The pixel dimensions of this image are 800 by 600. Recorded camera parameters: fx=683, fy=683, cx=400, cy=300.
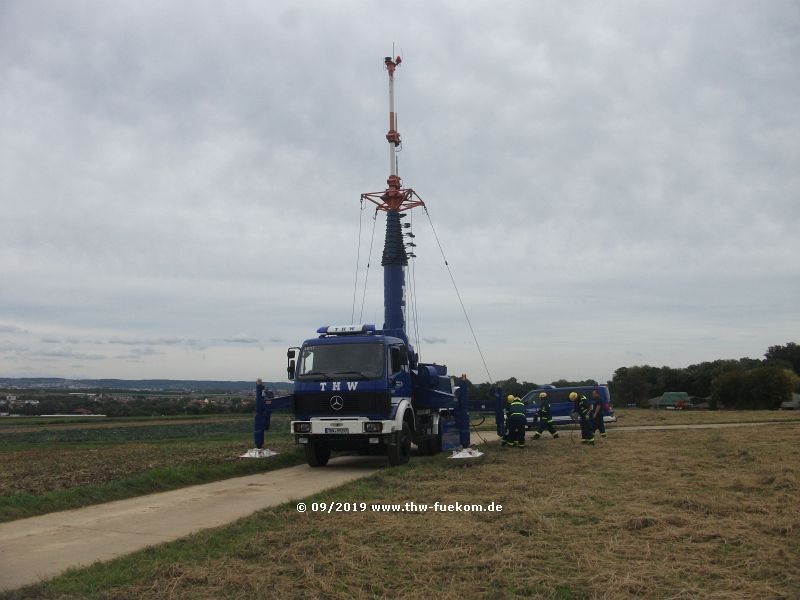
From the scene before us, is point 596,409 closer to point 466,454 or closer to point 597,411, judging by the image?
point 597,411

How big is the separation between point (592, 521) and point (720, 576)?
91.1 inches

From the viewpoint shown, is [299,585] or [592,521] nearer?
[299,585]

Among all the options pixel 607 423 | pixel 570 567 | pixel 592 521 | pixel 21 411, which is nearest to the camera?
pixel 570 567

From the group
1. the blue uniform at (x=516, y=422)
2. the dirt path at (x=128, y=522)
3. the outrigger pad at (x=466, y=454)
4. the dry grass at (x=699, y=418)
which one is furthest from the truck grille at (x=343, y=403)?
the dry grass at (x=699, y=418)

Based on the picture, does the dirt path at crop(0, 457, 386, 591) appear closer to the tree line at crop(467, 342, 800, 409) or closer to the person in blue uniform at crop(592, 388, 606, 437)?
the person in blue uniform at crop(592, 388, 606, 437)

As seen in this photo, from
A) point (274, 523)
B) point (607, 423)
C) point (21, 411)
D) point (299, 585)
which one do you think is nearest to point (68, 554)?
point (274, 523)

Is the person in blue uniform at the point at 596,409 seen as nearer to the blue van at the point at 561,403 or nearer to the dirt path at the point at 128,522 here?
the blue van at the point at 561,403

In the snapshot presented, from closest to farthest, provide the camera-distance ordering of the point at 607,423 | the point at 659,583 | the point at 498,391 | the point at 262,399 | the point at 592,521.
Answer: the point at 659,583 → the point at 592,521 → the point at 262,399 → the point at 498,391 → the point at 607,423

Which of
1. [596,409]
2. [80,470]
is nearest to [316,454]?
[80,470]

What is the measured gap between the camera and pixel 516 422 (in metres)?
18.5

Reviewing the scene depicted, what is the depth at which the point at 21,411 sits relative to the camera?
7481cm

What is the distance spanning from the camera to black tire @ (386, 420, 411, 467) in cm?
1436

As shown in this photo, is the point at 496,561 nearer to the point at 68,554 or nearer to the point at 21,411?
the point at 68,554

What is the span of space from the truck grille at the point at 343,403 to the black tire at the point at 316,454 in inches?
34.0
